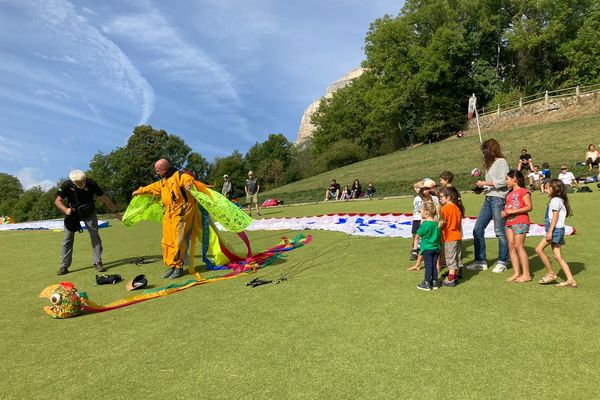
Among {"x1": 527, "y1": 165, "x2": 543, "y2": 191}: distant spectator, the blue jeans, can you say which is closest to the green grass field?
the blue jeans

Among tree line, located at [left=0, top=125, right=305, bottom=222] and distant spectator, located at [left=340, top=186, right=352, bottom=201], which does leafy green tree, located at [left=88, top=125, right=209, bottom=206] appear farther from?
distant spectator, located at [left=340, top=186, right=352, bottom=201]

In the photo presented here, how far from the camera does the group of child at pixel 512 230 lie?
16.9 ft

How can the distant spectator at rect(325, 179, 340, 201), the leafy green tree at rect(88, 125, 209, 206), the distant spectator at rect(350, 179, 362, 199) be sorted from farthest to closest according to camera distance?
the leafy green tree at rect(88, 125, 209, 206) → the distant spectator at rect(325, 179, 340, 201) → the distant spectator at rect(350, 179, 362, 199)

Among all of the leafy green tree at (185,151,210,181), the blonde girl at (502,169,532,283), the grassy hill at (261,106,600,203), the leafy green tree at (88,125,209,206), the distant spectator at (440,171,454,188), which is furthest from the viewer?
the leafy green tree at (185,151,210,181)

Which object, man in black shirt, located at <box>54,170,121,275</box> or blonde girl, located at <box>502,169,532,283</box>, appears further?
man in black shirt, located at <box>54,170,121,275</box>

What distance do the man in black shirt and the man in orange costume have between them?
1.66m

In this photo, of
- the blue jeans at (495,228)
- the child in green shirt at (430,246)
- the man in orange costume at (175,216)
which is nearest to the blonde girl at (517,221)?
the blue jeans at (495,228)

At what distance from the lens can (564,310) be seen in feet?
14.1

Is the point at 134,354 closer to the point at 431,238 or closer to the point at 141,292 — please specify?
the point at 141,292

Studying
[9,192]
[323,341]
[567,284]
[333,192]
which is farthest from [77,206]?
[9,192]

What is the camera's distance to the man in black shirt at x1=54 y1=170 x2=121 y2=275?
7.82 metres

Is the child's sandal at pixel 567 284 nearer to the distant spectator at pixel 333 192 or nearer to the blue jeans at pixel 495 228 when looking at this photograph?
the blue jeans at pixel 495 228

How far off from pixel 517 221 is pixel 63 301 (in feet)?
21.0

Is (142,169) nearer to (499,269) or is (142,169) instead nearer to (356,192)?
(356,192)
